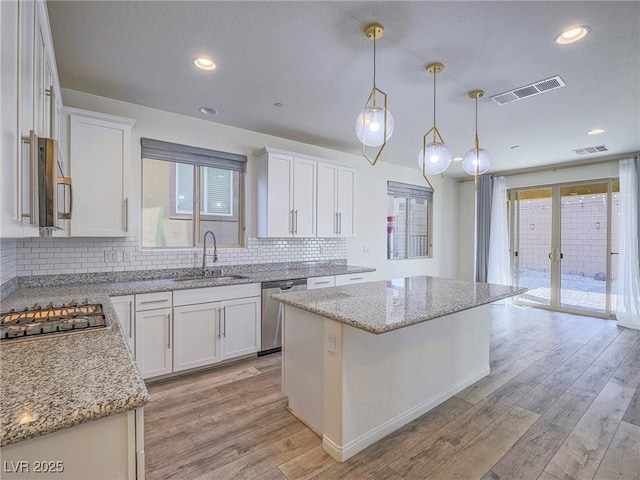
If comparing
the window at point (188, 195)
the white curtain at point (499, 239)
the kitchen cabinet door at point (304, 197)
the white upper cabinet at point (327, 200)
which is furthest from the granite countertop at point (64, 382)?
the white curtain at point (499, 239)

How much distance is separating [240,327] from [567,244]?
5.71 m

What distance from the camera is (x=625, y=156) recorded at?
487cm

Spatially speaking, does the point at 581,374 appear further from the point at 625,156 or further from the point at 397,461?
the point at 625,156

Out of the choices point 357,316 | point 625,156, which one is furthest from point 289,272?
point 625,156

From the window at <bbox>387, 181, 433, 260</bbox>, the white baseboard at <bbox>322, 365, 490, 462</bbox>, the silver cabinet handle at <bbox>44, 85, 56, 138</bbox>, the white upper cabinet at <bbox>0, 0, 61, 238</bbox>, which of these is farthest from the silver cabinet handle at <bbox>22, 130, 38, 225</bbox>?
the window at <bbox>387, 181, 433, 260</bbox>

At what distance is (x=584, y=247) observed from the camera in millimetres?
5441

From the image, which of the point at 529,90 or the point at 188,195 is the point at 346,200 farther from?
the point at 529,90

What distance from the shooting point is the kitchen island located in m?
1.93

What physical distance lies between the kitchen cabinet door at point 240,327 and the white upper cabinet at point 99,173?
1227mm

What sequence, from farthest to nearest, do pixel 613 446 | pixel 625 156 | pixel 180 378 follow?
pixel 625 156, pixel 180 378, pixel 613 446

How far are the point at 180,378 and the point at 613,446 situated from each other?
11.1 feet

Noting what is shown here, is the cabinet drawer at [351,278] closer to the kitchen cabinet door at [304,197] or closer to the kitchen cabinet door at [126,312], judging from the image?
the kitchen cabinet door at [304,197]

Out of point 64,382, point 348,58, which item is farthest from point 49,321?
point 348,58

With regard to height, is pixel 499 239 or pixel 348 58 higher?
pixel 348 58
